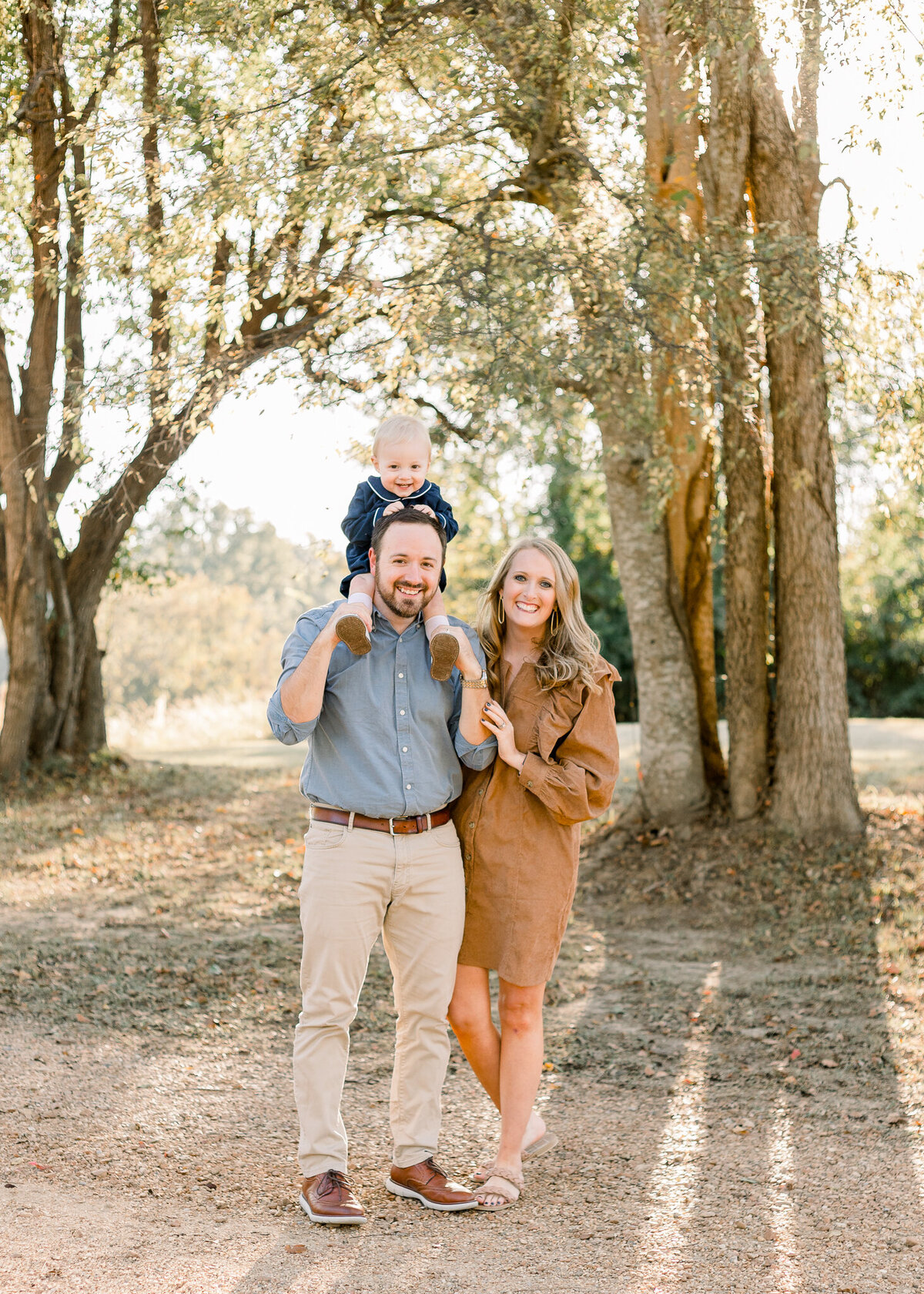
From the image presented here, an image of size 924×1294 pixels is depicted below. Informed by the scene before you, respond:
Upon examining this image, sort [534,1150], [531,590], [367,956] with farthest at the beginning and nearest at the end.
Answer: [534,1150], [531,590], [367,956]

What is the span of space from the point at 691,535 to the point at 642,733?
1.51 meters

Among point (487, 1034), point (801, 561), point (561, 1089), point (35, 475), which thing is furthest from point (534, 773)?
point (35, 475)

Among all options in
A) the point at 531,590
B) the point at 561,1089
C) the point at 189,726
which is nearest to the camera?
the point at 531,590

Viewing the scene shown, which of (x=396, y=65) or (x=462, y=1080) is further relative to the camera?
(x=396, y=65)

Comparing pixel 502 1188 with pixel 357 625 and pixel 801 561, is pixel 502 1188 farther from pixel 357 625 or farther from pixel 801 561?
pixel 801 561

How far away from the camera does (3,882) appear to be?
8164 mm

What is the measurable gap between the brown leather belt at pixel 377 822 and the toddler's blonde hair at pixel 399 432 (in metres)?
1.14

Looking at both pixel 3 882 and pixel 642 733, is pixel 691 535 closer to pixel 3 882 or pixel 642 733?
pixel 642 733

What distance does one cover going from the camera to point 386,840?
3377 millimetres

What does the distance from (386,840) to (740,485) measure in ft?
18.1

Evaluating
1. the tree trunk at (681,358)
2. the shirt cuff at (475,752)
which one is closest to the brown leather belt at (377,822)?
the shirt cuff at (475,752)

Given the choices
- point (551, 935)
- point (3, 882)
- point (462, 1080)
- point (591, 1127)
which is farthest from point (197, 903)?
point (551, 935)

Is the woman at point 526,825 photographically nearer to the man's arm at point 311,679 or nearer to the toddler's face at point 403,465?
the toddler's face at point 403,465

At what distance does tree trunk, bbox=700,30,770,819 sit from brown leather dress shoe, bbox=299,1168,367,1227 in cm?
525
